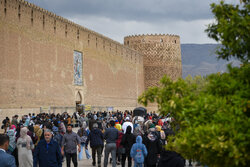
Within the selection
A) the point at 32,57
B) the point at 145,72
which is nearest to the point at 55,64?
the point at 32,57

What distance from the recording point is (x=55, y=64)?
23031 mm

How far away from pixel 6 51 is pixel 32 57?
7.62ft

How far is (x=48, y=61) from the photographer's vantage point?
22.2 metres

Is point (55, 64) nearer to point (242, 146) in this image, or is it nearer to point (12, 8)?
point (12, 8)

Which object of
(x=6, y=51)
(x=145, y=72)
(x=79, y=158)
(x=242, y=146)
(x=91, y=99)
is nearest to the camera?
(x=242, y=146)

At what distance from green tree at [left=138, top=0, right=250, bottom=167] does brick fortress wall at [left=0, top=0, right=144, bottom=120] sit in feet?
51.2

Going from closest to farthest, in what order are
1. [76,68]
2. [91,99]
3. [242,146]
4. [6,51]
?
[242,146], [6,51], [76,68], [91,99]

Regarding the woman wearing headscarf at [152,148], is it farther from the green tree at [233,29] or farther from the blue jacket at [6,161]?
the green tree at [233,29]

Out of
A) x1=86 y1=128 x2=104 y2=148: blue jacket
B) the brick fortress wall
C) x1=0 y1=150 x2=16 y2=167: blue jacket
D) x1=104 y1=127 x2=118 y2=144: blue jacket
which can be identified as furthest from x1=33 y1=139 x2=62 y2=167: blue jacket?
the brick fortress wall

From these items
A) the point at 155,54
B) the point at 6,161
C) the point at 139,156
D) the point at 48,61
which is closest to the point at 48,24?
the point at 48,61

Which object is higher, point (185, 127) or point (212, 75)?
point (212, 75)

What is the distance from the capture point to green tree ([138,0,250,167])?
264 cm

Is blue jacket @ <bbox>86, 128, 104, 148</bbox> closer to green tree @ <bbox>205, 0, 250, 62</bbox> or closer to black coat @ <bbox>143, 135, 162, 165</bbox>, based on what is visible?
black coat @ <bbox>143, 135, 162, 165</bbox>

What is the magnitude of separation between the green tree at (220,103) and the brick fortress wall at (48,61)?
1561 cm
